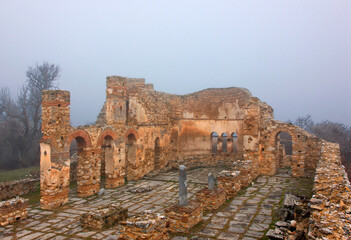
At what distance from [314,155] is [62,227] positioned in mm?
12926

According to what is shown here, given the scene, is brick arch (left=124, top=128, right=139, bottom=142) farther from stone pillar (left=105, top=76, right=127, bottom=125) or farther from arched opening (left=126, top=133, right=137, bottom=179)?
stone pillar (left=105, top=76, right=127, bottom=125)

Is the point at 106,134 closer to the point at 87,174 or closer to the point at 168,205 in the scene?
the point at 87,174

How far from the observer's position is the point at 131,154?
14.9 meters

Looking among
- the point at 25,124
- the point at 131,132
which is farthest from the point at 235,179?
the point at 25,124

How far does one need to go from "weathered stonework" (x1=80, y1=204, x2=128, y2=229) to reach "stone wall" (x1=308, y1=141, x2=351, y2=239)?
578 cm

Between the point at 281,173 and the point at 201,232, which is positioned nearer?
the point at 201,232

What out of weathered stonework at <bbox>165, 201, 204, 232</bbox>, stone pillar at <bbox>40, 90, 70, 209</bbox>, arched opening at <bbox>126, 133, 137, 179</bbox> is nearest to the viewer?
weathered stonework at <bbox>165, 201, 204, 232</bbox>

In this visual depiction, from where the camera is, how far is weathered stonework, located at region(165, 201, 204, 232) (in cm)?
777

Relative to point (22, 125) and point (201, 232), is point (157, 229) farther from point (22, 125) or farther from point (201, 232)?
point (22, 125)

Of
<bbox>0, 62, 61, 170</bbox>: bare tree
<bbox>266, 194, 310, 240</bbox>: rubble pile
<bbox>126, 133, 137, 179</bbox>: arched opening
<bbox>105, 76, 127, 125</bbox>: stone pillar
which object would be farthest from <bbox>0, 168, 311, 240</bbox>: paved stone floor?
<bbox>0, 62, 61, 170</bbox>: bare tree

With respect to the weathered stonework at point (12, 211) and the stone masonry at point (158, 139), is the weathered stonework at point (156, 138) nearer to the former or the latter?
the stone masonry at point (158, 139)

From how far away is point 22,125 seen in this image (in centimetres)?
2714

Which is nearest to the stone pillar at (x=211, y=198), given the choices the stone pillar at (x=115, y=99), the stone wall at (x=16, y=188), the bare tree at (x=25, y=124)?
the stone pillar at (x=115, y=99)

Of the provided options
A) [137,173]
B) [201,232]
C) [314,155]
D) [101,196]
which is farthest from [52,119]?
[314,155]
